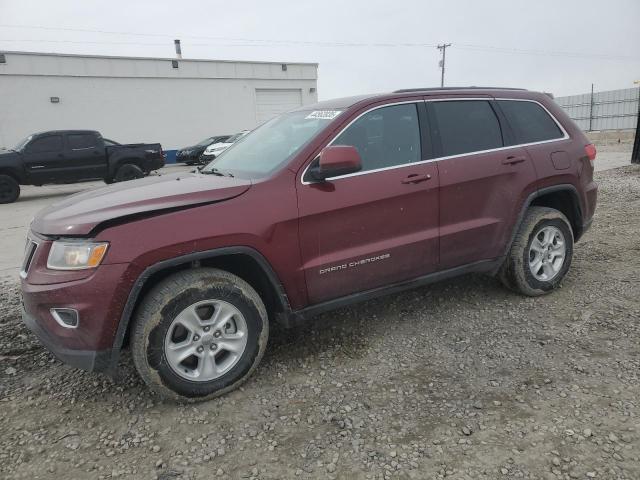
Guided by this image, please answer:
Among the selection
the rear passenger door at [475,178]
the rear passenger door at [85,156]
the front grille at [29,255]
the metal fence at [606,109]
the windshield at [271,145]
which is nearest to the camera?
the front grille at [29,255]

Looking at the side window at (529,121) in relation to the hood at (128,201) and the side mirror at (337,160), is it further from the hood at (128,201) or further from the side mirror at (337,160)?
the hood at (128,201)

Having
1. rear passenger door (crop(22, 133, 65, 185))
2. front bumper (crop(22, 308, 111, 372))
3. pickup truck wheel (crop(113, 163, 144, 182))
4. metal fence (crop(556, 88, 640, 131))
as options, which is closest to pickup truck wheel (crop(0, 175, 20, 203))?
rear passenger door (crop(22, 133, 65, 185))

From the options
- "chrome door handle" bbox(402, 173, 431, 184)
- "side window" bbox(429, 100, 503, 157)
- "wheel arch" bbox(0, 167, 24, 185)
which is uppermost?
"side window" bbox(429, 100, 503, 157)

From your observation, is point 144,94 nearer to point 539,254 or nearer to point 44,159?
point 44,159

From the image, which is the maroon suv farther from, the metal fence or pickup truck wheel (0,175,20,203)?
the metal fence

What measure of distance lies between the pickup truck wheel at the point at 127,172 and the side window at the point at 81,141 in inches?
37.2

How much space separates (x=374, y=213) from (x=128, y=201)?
1.55 meters

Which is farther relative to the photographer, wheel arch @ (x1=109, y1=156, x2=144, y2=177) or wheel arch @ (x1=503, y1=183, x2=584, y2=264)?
wheel arch @ (x1=109, y1=156, x2=144, y2=177)

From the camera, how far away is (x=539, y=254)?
4.08 metres

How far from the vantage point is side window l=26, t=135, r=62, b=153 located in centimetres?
1261

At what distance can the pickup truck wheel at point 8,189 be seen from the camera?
1205cm

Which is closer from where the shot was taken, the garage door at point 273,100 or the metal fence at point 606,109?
the garage door at point 273,100

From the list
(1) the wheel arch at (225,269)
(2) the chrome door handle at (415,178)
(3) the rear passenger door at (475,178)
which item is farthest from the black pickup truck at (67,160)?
(2) the chrome door handle at (415,178)

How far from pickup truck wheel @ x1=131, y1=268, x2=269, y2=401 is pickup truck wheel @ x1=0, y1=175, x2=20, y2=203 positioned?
11945 mm
